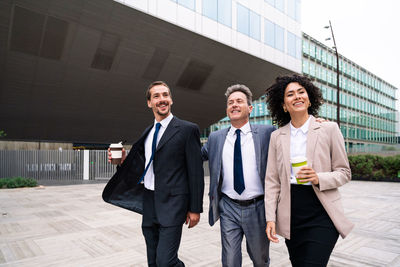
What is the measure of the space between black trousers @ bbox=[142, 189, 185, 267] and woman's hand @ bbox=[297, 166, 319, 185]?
1.21 meters

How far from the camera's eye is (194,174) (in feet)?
8.65

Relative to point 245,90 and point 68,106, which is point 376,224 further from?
point 68,106

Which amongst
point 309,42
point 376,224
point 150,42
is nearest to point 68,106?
point 150,42

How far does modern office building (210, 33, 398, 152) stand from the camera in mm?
49500

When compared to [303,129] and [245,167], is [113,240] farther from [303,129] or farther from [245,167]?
[303,129]

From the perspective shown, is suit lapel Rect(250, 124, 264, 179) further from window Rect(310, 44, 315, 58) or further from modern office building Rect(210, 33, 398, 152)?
window Rect(310, 44, 315, 58)

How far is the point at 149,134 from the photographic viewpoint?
3.01 meters

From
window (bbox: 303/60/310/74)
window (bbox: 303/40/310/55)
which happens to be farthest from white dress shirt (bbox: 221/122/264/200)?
window (bbox: 303/40/310/55)

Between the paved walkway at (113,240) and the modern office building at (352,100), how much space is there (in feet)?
120

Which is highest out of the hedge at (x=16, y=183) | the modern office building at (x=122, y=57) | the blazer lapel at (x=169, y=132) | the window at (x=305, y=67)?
the window at (x=305, y=67)

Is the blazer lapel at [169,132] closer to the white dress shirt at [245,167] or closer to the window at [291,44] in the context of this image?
the white dress shirt at [245,167]

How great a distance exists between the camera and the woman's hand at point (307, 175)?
1.95m

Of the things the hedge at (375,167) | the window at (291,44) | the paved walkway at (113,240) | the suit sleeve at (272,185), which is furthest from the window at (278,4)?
the suit sleeve at (272,185)

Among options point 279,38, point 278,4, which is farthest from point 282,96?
point 278,4
